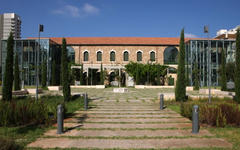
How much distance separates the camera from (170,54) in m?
44.5

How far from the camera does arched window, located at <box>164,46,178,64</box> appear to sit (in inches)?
1740

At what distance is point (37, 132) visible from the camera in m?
6.02

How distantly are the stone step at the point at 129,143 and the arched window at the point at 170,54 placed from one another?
40.1 metres

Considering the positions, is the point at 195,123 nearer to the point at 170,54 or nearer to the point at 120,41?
the point at 170,54

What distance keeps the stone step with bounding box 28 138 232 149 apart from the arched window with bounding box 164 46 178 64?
40.1 m

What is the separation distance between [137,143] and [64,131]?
8.23ft

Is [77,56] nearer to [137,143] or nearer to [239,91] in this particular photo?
[239,91]

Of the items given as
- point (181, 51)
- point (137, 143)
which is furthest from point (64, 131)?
point (181, 51)

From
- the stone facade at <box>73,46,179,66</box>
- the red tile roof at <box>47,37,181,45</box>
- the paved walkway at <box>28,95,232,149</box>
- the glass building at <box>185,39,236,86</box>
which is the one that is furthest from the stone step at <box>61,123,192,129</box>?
the red tile roof at <box>47,37,181,45</box>

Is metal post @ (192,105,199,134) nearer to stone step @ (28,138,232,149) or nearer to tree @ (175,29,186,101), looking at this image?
stone step @ (28,138,232,149)

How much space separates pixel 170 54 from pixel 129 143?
41.6 meters

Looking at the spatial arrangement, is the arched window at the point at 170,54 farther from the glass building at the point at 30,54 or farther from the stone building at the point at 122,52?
the glass building at the point at 30,54

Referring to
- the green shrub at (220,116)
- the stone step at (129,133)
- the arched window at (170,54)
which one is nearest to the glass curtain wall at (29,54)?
the arched window at (170,54)

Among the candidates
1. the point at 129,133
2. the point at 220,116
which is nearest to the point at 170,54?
the point at 220,116
